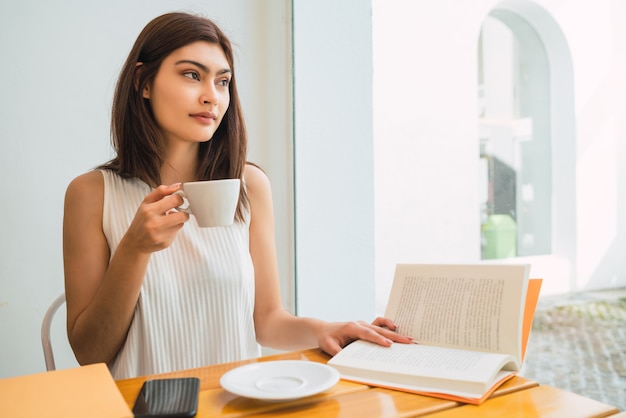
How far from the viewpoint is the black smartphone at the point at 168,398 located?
640 millimetres

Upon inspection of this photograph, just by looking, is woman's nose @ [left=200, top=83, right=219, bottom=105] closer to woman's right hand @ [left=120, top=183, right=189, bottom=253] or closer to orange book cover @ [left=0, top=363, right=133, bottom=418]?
woman's right hand @ [left=120, top=183, right=189, bottom=253]

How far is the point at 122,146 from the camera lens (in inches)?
51.2

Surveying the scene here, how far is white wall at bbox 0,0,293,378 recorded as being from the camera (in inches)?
65.2

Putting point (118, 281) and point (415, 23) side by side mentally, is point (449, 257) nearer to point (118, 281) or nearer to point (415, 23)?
point (415, 23)

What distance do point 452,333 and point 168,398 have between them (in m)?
0.45

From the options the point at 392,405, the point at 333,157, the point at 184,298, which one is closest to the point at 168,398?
the point at 392,405

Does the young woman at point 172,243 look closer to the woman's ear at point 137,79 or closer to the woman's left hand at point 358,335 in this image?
the woman's ear at point 137,79

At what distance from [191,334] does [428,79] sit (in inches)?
61.3

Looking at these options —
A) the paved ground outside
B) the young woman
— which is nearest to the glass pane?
the paved ground outside

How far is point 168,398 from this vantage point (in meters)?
0.69

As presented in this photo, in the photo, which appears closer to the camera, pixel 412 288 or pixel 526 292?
pixel 526 292

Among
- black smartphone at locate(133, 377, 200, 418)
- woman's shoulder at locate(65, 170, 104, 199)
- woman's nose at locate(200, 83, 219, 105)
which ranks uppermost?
woman's nose at locate(200, 83, 219, 105)

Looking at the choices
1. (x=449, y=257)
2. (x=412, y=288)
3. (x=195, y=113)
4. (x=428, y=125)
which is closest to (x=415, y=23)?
(x=428, y=125)

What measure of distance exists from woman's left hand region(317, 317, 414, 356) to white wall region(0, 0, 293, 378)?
111 centimetres
